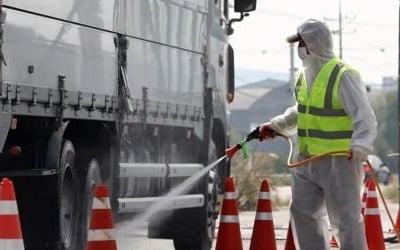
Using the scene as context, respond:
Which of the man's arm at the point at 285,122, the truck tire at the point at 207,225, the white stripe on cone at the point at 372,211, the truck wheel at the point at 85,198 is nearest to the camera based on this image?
the man's arm at the point at 285,122

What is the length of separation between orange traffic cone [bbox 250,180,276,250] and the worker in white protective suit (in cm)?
122

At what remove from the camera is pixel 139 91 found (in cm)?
1198

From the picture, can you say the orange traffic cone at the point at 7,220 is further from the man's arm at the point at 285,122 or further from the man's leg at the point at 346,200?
the man's arm at the point at 285,122

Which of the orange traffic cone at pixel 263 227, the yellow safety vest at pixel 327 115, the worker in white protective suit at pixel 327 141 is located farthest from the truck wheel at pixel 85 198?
the yellow safety vest at pixel 327 115

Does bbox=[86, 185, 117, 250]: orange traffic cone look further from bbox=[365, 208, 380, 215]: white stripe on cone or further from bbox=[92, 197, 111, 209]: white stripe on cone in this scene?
bbox=[365, 208, 380, 215]: white stripe on cone

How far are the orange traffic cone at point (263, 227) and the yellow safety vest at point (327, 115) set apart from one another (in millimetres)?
1578

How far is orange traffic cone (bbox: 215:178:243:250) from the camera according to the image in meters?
10.7


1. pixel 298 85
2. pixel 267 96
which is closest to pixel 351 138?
pixel 298 85

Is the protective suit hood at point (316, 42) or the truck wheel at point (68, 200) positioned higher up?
the protective suit hood at point (316, 42)

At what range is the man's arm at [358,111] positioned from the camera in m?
8.98

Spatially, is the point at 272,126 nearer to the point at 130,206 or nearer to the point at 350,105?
the point at 350,105

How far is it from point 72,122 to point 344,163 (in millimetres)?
2668

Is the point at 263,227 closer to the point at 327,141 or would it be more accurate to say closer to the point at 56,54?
the point at 327,141

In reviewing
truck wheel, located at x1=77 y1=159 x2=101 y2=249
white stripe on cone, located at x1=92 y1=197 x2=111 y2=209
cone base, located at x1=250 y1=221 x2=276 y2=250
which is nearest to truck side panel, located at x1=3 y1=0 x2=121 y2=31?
truck wheel, located at x1=77 y1=159 x2=101 y2=249
